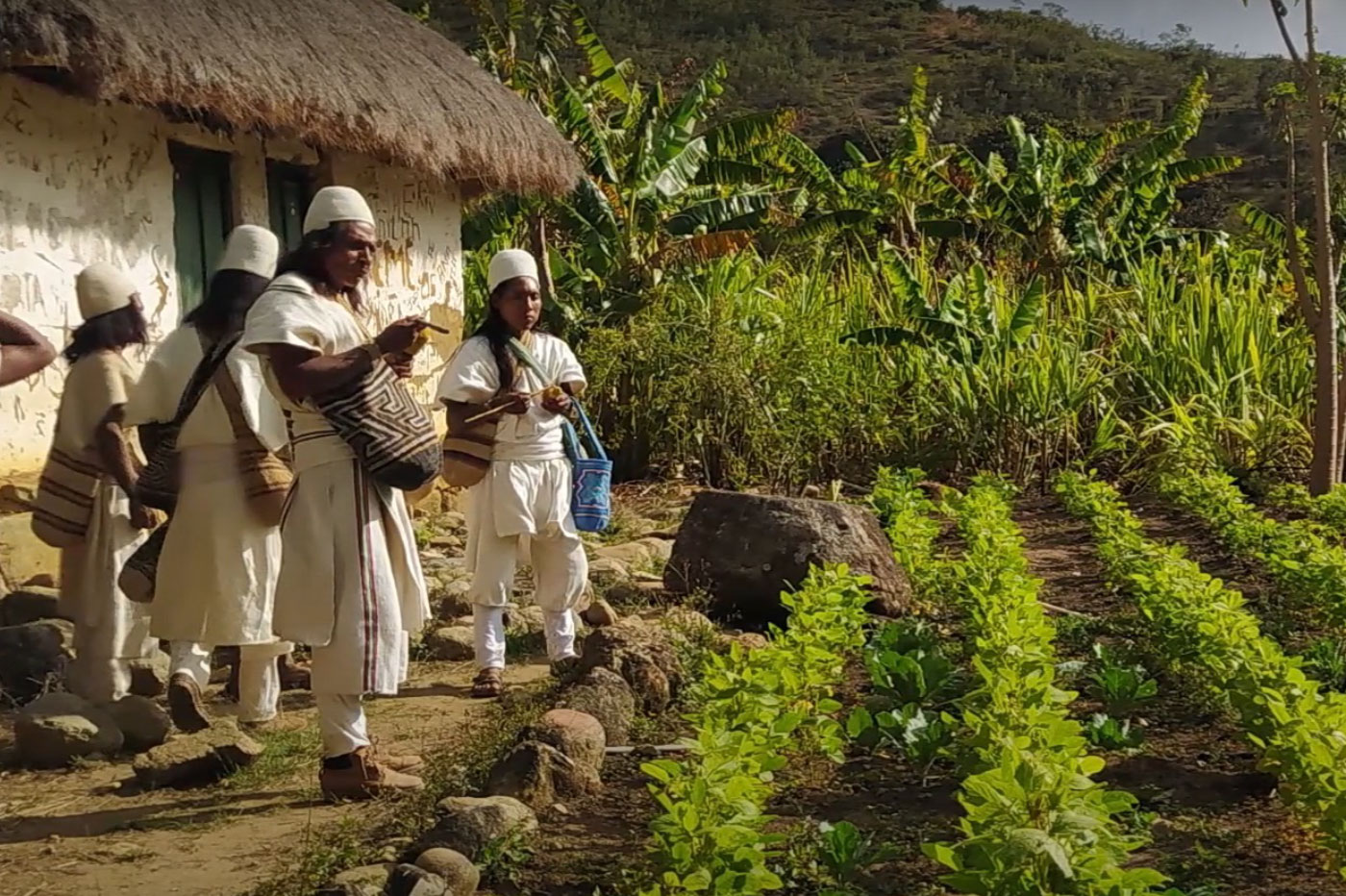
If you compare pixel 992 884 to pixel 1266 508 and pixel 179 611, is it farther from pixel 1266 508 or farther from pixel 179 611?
pixel 1266 508

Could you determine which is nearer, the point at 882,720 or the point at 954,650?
the point at 882,720

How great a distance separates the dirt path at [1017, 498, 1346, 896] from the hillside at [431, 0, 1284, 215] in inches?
1020

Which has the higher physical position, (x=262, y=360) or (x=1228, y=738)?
(x=262, y=360)

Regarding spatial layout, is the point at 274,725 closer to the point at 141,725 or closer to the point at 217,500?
the point at 141,725

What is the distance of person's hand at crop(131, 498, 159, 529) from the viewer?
5.15 m

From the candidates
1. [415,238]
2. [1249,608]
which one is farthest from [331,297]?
[415,238]

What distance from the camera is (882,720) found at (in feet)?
13.8

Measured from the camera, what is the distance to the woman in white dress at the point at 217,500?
4758mm

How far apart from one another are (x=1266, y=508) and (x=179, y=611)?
23.6 ft

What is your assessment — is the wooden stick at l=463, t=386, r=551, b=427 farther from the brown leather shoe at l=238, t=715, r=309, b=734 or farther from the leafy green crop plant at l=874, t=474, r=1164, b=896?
the leafy green crop plant at l=874, t=474, r=1164, b=896

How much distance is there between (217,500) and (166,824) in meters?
1.15

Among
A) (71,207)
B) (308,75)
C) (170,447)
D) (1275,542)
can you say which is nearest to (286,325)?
(170,447)

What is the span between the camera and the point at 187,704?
4.86 metres

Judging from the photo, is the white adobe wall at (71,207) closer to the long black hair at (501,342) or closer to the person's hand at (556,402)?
the long black hair at (501,342)
